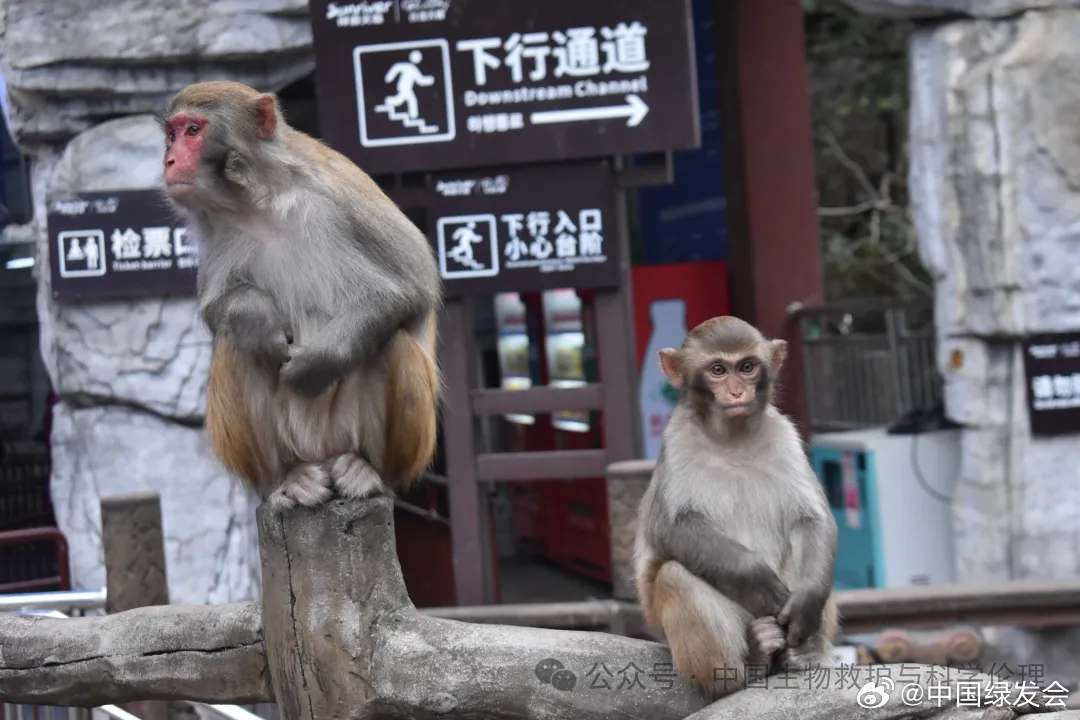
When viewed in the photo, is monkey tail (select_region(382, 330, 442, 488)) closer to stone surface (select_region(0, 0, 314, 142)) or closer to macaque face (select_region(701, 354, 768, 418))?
macaque face (select_region(701, 354, 768, 418))

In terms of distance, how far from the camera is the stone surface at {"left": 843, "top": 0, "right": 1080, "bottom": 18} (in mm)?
5371

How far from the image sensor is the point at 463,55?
4.92 m

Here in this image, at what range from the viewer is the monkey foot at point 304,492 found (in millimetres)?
2469

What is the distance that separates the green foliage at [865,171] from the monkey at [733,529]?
22.9 feet

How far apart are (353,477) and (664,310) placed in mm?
4370

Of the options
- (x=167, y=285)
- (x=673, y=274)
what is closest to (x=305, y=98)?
(x=167, y=285)

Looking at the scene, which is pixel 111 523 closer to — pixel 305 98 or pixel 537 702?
pixel 537 702

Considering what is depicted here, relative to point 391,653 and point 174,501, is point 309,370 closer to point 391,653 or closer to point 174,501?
point 391,653

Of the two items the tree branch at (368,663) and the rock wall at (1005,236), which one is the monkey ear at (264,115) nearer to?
the tree branch at (368,663)

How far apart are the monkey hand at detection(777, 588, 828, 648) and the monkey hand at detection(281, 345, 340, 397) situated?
1.04 metres

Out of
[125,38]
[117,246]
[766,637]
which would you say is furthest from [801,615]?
[125,38]

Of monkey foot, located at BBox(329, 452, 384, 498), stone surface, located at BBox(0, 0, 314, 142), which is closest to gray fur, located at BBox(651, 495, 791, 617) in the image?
monkey foot, located at BBox(329, 452, 384, 498)

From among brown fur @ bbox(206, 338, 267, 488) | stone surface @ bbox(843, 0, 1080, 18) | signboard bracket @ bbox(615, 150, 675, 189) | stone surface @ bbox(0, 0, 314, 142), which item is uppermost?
stone surface @ bbox(0, 0, 314, 142)

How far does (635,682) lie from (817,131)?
777 centimetres
